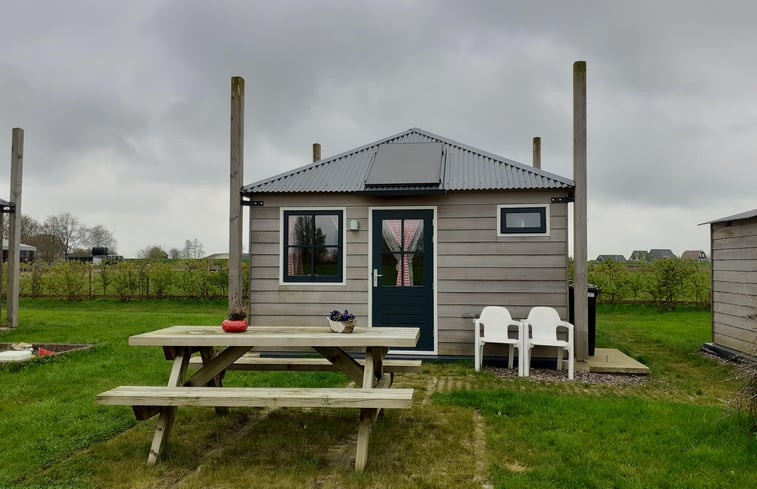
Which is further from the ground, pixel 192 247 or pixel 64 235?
pixel 64 235

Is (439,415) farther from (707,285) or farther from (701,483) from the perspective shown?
(707,285)

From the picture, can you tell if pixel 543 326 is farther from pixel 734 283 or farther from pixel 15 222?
pixel 15 222

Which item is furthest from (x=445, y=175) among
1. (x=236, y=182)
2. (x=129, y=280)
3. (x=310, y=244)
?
(x=129, y=280)

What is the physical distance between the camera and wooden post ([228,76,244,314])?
6.80 metres

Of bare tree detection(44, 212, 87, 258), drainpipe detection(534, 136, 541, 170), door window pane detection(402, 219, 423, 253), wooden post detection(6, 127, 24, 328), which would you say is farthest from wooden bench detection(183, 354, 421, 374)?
bare tree detection(44, 212, 87, 258)

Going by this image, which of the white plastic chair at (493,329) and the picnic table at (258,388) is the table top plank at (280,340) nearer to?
the picnic table at (258,388)

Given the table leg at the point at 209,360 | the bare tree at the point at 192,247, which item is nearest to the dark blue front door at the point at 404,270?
the table leg at the point at 209,360

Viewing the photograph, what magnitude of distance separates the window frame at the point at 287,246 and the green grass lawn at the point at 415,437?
1595mm

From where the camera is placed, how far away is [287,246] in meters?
6.98

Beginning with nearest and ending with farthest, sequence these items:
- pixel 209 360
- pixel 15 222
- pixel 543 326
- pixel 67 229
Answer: pixel 209 360
pixel 543 326
pixel 15 222
pixel 67 229

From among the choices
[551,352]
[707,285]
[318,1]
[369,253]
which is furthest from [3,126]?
[707,285]

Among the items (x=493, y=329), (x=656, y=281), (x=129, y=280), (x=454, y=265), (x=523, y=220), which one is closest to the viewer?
(x=493, y=329)

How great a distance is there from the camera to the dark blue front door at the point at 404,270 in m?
6.75

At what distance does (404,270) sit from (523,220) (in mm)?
1746
